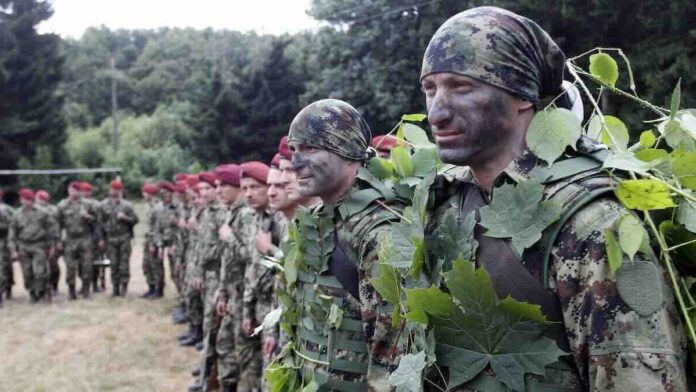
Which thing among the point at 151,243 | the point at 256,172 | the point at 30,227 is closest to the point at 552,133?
the point at 256,172

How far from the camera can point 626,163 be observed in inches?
56.4

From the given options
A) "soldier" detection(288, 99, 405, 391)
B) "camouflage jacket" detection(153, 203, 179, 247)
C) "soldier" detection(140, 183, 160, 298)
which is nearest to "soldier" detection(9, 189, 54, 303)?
"soldier" detection(140, 183, 160, 298)

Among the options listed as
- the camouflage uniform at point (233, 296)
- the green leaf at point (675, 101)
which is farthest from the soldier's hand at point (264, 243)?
the green leaf at point (675, 101)

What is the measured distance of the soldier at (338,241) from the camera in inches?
109

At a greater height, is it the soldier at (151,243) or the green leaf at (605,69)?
the green leaf at (605,69)

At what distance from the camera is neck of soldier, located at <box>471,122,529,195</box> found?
166 cm

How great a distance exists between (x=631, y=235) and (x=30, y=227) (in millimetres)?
13169

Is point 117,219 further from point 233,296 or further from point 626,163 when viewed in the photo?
point 626,163

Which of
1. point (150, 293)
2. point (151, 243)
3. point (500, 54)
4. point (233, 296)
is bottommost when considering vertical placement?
point (150, 293)

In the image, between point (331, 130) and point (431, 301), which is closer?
point (431, 301)

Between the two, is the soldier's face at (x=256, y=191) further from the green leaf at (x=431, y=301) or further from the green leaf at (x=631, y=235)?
the green leaf at (x=631, y=235)

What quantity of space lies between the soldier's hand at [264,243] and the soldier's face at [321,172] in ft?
6.81

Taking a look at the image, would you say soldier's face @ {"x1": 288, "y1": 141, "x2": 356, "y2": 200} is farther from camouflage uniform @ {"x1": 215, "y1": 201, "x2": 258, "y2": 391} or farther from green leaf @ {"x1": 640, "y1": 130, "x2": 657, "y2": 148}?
camouflage uniform @ {"x1": 215, "y1": 201, "x2": 258, "y2": 391}

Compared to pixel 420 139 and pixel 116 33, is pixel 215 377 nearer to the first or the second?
pixel 420 139
